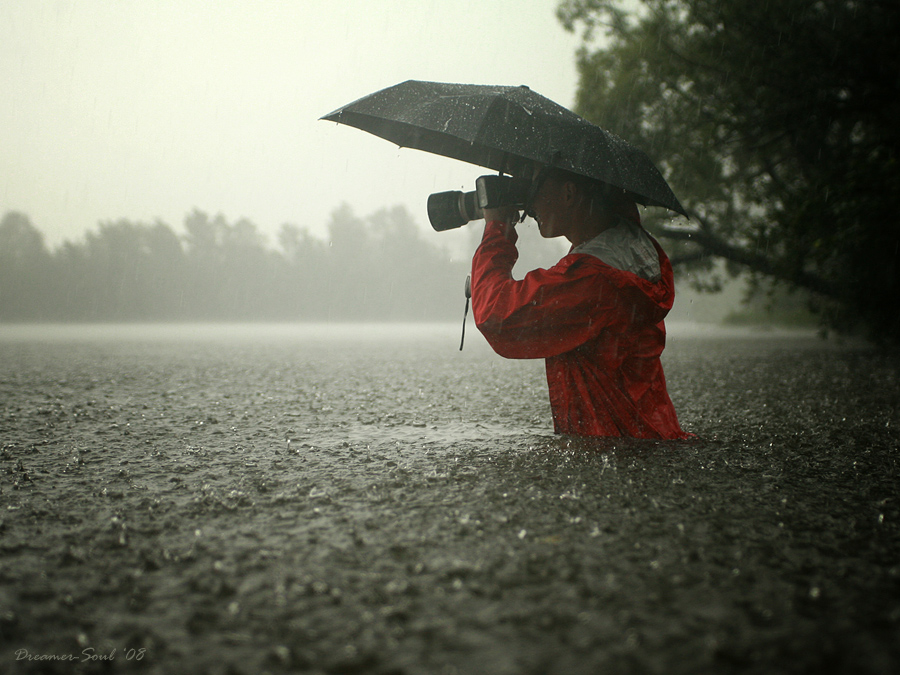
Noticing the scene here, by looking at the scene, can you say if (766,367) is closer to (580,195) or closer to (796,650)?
(580,195)

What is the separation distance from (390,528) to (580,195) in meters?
1.81

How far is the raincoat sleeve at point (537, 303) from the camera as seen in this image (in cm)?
260

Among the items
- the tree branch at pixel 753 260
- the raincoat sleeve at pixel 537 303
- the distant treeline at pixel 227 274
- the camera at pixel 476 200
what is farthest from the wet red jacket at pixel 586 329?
the distant treeline at pixel 227 274

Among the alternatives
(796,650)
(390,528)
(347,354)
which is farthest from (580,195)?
(347,354)

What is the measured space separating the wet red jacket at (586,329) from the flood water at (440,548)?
6.3 inches

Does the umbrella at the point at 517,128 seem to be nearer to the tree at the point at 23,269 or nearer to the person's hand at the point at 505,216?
the person's hand at the point at 505,216

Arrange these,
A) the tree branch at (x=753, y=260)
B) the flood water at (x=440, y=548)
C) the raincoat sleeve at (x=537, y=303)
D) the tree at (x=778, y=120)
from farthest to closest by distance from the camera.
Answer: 1. the tree branch at (x=753, y=260)
2. the tree at (x=778, y=120)
3. the raincoat sleeve at (x=537, y=303)
4. the flood water at (x=440, y=548)

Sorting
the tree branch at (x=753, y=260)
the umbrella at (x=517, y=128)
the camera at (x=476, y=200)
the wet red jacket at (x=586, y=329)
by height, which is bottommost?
the wet red jacket at (x=586, y=329)

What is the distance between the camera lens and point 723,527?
1.89 m

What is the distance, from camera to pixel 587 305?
8.63ft

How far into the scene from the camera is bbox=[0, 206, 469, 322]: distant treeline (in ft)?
122

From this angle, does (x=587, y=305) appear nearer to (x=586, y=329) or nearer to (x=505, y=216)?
(x=586, y=329)

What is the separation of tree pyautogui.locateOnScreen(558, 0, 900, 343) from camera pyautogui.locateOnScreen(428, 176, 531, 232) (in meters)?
7.07

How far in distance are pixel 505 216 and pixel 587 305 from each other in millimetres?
568
